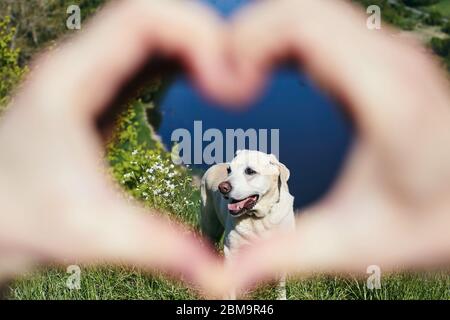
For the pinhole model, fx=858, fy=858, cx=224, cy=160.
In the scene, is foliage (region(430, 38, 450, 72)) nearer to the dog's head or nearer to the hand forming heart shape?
the hand forming heart shape

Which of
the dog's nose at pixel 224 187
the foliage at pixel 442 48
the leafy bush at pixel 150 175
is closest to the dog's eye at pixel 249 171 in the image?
the dog's nose at pixel 224 187

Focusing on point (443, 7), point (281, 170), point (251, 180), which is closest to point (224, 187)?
point (251, 180)

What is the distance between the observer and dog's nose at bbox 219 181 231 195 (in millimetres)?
4777

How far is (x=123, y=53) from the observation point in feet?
17.7

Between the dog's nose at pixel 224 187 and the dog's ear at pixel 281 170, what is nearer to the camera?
the dog's nose at pixel 224 187

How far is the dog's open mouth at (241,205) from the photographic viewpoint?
4906mm

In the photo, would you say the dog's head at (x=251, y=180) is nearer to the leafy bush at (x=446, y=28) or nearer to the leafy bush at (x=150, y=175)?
the leafy bush at (x=150, y=175)

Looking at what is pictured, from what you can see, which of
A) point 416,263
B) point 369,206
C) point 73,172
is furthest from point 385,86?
point 73,172

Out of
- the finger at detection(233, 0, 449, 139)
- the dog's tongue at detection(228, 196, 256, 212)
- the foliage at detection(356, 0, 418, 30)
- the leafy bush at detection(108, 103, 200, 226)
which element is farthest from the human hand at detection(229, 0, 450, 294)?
the leafy bush at detection(108, 103, 200, 226)

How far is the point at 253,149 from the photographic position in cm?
538

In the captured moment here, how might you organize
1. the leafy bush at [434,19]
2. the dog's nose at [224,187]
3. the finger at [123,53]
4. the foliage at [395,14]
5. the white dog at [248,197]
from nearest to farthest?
the dog's nose at [224,187] → the white dog at [248,197] → the finger at [123,53] → the foliage at [395,14] → the leafy bush at [434,19]

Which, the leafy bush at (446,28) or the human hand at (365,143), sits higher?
the leafy bush at (446,28)
